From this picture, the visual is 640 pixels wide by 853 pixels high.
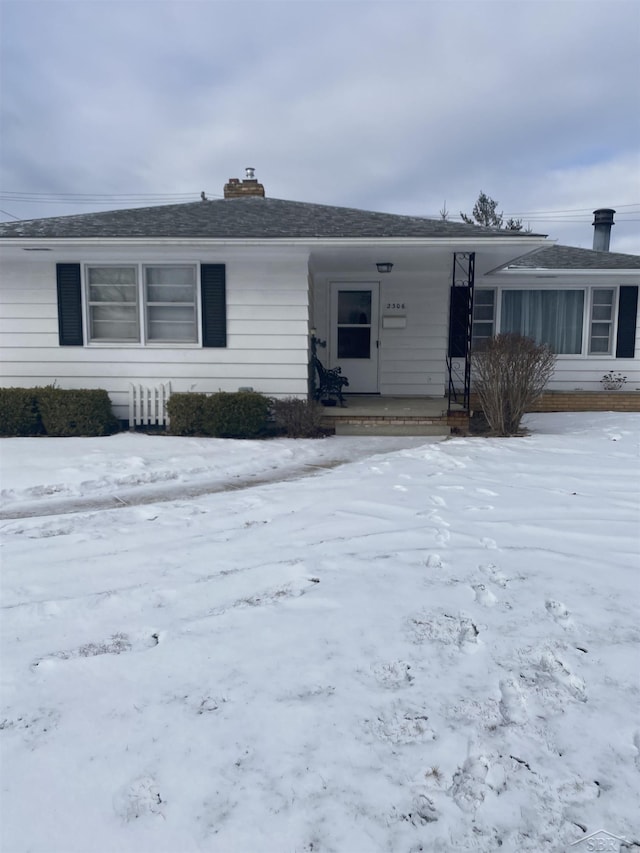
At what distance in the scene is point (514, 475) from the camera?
5.76 meters

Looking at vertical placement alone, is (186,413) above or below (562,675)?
above

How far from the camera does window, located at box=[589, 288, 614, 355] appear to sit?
1192cm

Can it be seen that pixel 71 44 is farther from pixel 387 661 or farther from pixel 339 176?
pixel 339 176

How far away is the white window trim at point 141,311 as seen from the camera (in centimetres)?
887

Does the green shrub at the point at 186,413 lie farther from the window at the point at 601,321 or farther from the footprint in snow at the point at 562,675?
the window at the point at 601,321

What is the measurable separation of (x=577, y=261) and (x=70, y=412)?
1016 centimetres

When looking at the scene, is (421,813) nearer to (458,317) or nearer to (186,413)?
(186,413)

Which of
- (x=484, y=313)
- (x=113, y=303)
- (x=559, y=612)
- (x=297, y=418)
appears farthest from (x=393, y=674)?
(x=484, y=313)

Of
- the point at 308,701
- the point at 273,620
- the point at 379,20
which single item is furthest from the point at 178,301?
the point at 308,701

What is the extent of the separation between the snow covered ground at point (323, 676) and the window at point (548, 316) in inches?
320

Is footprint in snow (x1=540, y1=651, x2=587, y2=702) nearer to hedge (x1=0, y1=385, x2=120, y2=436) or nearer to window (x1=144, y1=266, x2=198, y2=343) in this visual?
hedge (x1=0, y1=385, x2=120, y2=436)

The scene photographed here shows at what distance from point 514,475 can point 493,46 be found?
9005 millimetres

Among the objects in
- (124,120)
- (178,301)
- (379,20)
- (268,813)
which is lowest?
(268,813)

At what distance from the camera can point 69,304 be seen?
896 centimetres
